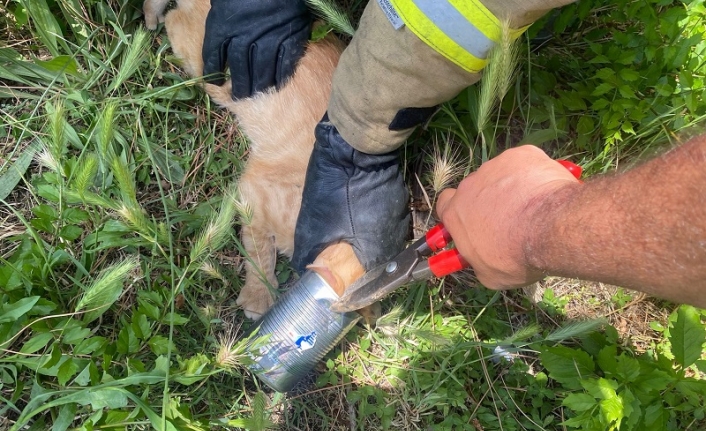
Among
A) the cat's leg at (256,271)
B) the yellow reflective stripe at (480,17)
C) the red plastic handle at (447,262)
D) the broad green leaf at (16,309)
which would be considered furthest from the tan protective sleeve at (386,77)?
the broad green leaf at (16,309)

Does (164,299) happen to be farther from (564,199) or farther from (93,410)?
(564,199)

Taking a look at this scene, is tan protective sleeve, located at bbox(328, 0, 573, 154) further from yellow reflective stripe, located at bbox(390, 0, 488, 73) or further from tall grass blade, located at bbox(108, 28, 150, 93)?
tall grass blade, located at bbox(108, 28, 150, 93)


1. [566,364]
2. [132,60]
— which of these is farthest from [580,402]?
[132,60]

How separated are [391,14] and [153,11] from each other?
136 centimetres

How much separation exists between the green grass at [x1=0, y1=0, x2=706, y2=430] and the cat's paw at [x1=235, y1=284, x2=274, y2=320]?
59 mm

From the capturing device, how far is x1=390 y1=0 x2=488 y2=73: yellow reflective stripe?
158cm

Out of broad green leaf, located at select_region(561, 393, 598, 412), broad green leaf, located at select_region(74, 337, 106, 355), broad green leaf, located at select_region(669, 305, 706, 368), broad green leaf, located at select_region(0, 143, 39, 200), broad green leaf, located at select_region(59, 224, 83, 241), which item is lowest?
broad green leaf, located at select_region(669, 305, 706, 368)

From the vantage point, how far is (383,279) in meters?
1.83

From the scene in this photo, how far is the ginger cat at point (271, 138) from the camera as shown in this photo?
7.78ft

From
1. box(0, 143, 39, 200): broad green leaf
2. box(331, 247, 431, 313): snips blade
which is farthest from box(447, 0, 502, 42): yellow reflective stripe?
box(0, 143, 39, 200): broad green leaf

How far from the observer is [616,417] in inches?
73.3

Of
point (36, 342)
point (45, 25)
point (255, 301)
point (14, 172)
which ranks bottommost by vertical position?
point (255, 301)

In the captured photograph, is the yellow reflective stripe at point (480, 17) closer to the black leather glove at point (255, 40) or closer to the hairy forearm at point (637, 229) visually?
the hairy forearm at point (637, 229)

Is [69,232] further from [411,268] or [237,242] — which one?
[411,268]
